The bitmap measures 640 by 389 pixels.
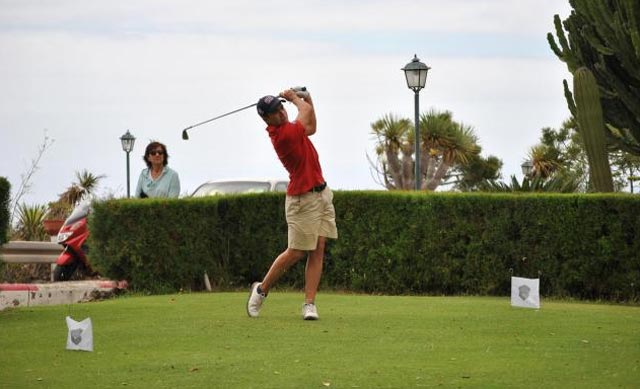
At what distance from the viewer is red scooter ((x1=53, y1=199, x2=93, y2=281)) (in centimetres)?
1870

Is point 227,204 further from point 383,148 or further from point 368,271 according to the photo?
point 383,148

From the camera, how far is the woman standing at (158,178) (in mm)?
16359

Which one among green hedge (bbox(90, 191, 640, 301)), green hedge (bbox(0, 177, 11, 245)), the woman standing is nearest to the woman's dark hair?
the woman standing

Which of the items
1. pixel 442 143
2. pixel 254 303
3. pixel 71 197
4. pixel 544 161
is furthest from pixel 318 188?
pixel 544 161

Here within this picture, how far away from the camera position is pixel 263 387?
7.77m

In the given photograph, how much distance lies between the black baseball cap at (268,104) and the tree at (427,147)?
42.9 meters

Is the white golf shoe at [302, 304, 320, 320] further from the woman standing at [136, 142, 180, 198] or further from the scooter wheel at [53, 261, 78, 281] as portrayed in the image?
the scooter wheel at [53, 261, 78, 281]

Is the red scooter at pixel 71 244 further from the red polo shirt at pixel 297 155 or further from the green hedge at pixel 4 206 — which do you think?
the red polo shirt at pixel 297 155

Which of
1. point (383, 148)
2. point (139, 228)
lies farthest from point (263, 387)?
point (383, 148)

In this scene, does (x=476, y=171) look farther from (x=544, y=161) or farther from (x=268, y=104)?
(x=268, y=104)

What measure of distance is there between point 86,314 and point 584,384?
19.5 ft

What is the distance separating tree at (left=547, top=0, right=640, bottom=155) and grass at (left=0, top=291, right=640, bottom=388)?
11255mm

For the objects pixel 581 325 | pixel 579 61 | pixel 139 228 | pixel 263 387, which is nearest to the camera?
pixel 263 387

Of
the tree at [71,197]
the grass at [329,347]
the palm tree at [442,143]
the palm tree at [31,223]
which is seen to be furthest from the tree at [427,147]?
the grass at [329,347]
